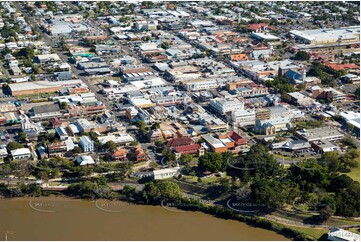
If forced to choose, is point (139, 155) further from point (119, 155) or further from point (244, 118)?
point (244, 118)

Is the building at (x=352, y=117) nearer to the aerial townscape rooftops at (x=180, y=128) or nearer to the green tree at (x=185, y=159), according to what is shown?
the aerial townscape rooftops at (x=180, y=128)

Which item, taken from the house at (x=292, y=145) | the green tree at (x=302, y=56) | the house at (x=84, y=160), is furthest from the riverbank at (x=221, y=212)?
the green tree at (x=302, y=56)

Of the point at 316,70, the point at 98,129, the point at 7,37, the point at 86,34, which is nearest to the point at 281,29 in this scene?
the point at 316,70

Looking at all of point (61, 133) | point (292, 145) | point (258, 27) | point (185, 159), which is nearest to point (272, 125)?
point (292, 145)

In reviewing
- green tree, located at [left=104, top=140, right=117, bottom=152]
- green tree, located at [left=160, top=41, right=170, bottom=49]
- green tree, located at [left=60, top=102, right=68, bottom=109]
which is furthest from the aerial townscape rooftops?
green tree, located at [left=160, top=41, right=170, bottom=49]

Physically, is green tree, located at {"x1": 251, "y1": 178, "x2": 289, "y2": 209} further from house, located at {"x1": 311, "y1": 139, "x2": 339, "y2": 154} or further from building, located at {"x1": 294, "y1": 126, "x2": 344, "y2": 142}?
building, located at {"x1": 294, "y1": 126, "x2": 344, "y2": 142}
